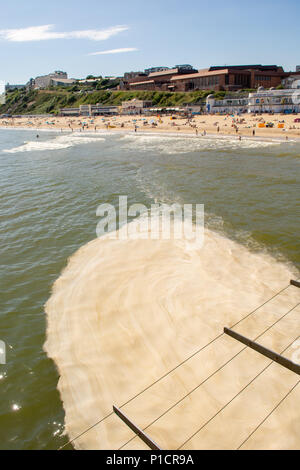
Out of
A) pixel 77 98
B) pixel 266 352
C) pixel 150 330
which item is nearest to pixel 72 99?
pixel 77 98

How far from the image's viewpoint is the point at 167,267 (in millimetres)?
Result: 11000

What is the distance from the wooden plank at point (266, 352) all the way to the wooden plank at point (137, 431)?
3.24 m

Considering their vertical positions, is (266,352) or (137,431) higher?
(266,352)

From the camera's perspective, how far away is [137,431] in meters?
5.43

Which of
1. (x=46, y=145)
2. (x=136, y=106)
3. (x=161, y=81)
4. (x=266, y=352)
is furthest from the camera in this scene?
(x=161, y=81)

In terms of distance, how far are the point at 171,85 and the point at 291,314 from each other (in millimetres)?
118085

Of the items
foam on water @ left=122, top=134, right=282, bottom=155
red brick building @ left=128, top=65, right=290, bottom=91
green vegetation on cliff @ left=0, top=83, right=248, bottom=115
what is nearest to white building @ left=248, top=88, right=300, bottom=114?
green vegetation on cliff @ left=0, top=83, right=248, bottom=115

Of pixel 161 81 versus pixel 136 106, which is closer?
pixel 136 106

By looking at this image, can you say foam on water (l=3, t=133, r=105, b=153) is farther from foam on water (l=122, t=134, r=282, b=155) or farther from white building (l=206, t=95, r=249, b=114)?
white building (l=206, t=95, r=249, b=114)

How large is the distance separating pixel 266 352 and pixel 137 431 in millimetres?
3366

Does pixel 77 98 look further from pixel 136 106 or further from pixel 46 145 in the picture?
pixel 46 145

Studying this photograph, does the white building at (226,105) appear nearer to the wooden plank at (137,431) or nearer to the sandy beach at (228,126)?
the sandy beach at (228,126)

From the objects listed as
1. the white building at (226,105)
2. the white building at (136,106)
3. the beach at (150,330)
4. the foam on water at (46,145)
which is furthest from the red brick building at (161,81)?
the beach at (150,330)

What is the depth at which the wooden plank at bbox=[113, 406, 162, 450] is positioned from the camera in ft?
16.8
